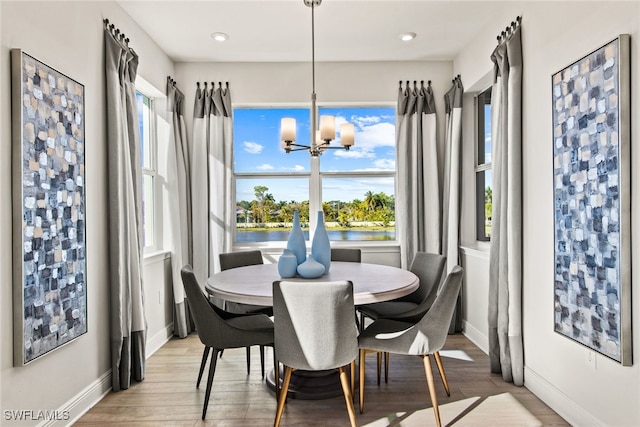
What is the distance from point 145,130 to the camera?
382cm

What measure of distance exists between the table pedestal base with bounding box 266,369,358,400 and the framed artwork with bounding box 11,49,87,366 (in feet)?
4.27

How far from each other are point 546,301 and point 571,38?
1511mm

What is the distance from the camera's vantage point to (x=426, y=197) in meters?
4.11

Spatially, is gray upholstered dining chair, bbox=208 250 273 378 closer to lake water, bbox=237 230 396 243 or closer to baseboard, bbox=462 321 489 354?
lake water, bbox=237 230 396 243

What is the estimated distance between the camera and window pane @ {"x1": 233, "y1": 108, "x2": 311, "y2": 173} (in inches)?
172

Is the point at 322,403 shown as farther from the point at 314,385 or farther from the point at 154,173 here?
the point at 154,173

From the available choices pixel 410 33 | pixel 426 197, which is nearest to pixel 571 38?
pixel 410 33

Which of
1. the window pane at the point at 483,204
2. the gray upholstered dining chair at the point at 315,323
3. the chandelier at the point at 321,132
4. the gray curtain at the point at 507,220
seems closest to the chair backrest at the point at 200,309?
the gray upholstered dining chair at the point at 315,323

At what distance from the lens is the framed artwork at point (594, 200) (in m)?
1.87

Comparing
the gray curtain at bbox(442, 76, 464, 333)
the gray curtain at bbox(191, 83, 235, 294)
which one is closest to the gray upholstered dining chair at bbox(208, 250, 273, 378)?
the gray curtain at bbox(191, 83, 235, 294)

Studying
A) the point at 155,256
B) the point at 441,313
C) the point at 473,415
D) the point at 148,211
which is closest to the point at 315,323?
the point at 441,313

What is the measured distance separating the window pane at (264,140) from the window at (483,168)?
1.68 metres

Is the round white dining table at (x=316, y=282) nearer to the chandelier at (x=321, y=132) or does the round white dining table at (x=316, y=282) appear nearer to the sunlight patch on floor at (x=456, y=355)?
the chandelier at (x=321, y=132)

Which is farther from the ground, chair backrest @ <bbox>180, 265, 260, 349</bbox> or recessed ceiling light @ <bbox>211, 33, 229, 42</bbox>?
recessed ceiling light @ <bbox>211, 33, 229, 42</bbox>
